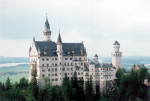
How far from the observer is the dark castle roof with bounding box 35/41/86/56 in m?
13.7

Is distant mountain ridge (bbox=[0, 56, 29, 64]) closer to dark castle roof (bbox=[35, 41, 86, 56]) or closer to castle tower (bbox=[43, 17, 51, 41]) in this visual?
dark castle roof (bbox=[35, 41, 86, 56])

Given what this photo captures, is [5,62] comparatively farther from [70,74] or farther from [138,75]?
[138,75]

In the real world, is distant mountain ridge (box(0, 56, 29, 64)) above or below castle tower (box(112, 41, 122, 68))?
below

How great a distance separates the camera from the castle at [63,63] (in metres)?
13.7

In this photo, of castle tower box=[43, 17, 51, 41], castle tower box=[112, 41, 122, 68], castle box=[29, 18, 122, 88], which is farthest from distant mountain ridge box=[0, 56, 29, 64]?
castle tower box=[112, 41, 122, 68]

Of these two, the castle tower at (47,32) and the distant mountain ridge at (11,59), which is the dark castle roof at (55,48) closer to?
the castle tower at (47,32)

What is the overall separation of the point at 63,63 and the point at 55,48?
0.55 metres

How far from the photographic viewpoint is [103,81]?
45.2 feet

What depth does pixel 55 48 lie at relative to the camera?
13969mm

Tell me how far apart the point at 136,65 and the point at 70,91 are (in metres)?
2.92

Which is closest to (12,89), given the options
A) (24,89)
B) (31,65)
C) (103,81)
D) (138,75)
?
(24,89)

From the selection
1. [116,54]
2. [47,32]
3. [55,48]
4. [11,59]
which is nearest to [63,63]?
[55,48]

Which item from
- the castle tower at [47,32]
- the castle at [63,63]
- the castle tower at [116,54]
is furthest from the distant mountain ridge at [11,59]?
the castle tower at [116,54]

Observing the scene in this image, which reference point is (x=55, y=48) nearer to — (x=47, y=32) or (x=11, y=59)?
(x=47, y=32)
